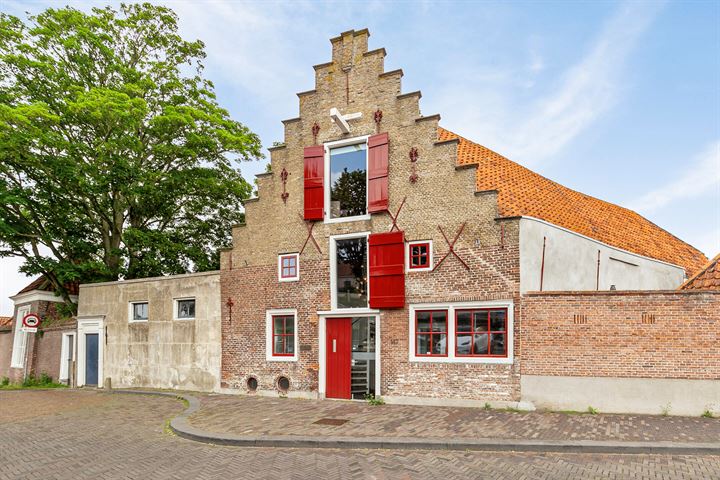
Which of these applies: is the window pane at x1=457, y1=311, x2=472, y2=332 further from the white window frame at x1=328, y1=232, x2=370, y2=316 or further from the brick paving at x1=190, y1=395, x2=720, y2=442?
the white window frame at x1=328, y1=232, x2=370, y2=316

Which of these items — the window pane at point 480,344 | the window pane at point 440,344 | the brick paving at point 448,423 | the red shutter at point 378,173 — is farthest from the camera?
the red shutter at point 378,173

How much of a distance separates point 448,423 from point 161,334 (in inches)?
442

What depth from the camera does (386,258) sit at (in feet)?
41.9

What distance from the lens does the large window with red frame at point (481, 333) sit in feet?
37.4

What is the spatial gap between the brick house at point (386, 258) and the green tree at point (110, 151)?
749cm

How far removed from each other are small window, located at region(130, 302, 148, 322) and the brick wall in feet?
44.0

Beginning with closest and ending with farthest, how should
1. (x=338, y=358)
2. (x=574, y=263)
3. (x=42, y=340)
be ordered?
(x=574, y=263) → (x=338, y=358) → (x=42, y=340)

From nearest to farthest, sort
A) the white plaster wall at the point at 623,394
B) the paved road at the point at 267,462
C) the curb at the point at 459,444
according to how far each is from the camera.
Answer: the paved road at the point at 267,462
the curb at the point at 459,444
the white plaster wall at the point at 623,394

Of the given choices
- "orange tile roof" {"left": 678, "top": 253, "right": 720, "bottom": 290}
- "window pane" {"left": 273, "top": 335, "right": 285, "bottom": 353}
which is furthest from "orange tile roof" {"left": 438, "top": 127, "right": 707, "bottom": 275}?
"window pane" {"left": 273, "top": 335, "right": 285, "bottom": 353}

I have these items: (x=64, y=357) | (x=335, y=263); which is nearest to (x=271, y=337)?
(x=335, y=263)

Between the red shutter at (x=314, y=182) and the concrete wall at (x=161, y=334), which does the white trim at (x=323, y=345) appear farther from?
the concrete wall at (x=161, y=334)

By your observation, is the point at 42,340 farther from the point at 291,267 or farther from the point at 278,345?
the point at 291,267

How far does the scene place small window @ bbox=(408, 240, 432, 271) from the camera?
12.4m

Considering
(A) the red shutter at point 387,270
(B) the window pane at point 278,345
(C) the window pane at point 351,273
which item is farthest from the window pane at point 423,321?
(B) the window pane at point 278,345
